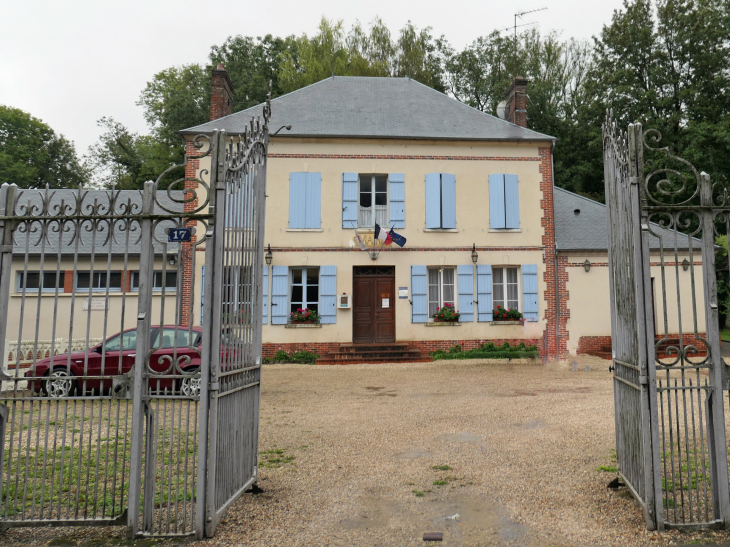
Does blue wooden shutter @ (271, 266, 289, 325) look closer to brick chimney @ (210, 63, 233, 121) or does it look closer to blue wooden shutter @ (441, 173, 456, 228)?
blue wooden shutter @ (441, 173, 456, 228)

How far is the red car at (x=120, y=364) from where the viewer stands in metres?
3.48

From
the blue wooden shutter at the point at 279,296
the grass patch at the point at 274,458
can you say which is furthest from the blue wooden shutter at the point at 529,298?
the grass patch at the point at 274,458

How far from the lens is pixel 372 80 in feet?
59.1

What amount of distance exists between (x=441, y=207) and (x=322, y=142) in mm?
3641

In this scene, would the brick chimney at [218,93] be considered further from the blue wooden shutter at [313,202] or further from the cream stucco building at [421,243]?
the blue wooden shutter at [313,202]

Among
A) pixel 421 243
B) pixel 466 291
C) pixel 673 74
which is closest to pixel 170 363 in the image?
pixel 421 243

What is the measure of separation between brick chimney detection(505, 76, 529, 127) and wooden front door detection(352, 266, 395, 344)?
6187 millimetres

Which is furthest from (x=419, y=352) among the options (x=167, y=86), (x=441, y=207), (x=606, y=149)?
(x=167, y=86)

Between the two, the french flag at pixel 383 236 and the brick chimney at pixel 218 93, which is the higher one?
the brick chimney at pixel 218 93

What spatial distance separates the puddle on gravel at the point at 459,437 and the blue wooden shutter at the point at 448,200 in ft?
31.2

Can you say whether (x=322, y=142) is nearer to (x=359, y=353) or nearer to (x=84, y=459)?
(x=359, y=353)

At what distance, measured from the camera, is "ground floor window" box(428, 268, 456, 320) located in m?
15.1

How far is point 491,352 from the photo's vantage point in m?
14.2

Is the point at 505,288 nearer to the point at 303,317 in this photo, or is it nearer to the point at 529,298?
the point at 529,298
